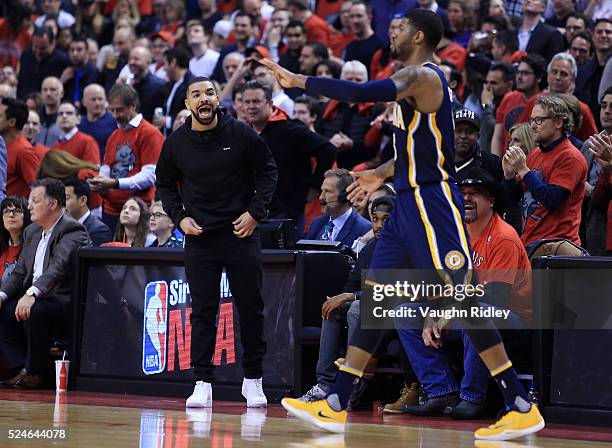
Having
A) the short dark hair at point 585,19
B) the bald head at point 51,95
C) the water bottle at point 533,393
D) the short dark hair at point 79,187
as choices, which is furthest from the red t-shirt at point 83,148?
the water bottle at point 533,393

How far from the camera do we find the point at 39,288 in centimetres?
998

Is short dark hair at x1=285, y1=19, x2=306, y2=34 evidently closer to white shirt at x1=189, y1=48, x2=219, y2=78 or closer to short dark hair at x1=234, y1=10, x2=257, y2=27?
short dark hair at x1=234, y1=10, x2=257, y2=27

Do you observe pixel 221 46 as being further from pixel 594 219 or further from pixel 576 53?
pixel 594 219

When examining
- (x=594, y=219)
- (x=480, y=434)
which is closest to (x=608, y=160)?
(x=594, y=219)

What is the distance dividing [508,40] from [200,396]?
6.34m

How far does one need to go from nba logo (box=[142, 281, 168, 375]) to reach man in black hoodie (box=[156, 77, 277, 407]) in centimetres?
105

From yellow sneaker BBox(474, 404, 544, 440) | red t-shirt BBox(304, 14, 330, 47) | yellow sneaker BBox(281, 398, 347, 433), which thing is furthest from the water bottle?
red t-shirt BBox(304, 14, 330, 47)

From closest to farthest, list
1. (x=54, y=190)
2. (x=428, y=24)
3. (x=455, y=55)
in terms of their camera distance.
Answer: (x=428, y=24) → (x=54, y=190) → (x=455, y=55)

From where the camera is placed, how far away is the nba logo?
955 cm

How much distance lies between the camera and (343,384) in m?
6.80

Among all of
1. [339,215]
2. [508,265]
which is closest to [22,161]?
[339,215]

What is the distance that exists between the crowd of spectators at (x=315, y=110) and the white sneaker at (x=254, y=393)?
484mm

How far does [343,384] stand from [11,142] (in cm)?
684

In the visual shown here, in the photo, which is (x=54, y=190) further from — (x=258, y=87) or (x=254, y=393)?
(x=254, y=393)
